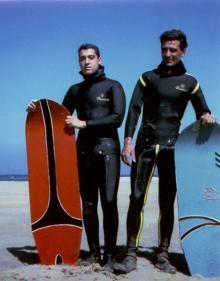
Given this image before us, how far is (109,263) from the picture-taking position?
12.8ft

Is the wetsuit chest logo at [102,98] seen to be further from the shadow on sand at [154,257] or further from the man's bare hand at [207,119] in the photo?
the shadow on sand at [154,257]

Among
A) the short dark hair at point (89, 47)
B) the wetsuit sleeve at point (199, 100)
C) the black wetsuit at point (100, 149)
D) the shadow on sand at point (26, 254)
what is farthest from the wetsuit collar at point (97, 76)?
the shadow on sand at point (26, 254)

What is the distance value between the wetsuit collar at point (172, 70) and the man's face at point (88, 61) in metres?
0.52

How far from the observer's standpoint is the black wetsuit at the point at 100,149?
3.93 metres

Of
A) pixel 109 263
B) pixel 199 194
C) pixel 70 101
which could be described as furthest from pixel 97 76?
pixel 109 263

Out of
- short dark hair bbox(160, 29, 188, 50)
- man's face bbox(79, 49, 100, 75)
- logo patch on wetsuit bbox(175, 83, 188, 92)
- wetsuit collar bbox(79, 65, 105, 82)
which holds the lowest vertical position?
logo patch on wetsuit bbox(175, 83, 188, 92)

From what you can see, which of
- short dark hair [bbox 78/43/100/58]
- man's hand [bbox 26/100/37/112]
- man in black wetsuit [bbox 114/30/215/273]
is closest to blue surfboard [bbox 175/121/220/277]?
man in black wetsuit [bbox 114/30/215/273]

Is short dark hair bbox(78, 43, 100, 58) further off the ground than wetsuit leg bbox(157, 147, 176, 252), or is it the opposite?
short dark hair bbox(78, 43, 100, 58)

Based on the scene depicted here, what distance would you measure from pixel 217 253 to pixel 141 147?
40.9 inches

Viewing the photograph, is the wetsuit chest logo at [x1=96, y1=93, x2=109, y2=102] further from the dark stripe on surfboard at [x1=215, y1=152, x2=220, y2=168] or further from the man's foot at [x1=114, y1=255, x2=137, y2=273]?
the man's foot at [x1=114, y1=255, x2=137, y2=273]

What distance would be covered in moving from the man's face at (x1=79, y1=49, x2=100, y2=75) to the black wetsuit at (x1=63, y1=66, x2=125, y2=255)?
2.1 inches

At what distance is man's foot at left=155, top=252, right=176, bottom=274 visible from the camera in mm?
3879

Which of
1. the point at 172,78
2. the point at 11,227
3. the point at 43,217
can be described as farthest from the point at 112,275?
the point at 11,227

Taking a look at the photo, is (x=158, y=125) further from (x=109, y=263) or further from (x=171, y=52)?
(x=109, y=263)
